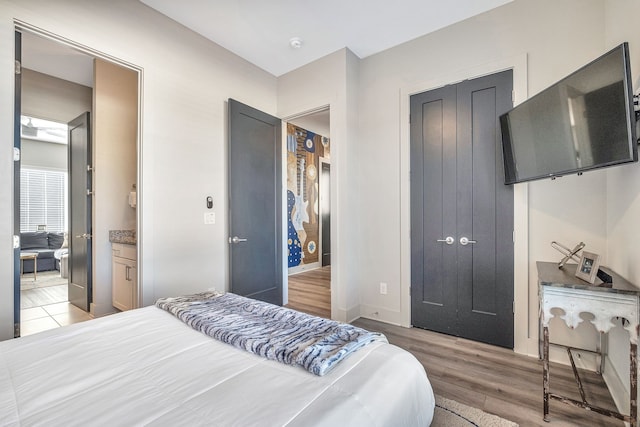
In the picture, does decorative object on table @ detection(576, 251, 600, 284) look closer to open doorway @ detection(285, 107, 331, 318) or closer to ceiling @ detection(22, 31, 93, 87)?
open doorway @ detection(285, 107, 331, 318)

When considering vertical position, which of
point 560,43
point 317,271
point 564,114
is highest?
point 560,43

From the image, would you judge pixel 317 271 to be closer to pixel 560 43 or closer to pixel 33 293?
pixel 33 293

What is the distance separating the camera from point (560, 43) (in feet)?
7.34

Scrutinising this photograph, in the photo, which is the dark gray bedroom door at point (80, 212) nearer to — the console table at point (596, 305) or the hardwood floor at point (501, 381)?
the hardwood floor at point (501, 381)

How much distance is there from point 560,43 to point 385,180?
1739mm

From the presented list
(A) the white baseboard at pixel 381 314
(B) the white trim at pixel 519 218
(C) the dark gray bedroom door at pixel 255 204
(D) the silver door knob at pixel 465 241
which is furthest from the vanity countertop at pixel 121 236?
(B) the white trim at pixel 519 218

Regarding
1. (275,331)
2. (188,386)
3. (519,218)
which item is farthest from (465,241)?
(188,386)

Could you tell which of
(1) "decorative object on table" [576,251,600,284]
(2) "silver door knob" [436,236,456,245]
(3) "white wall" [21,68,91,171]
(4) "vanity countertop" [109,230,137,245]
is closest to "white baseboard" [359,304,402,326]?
(2) "silver door knob" [436,236,456,245]

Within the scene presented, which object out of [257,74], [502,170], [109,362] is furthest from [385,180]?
[109,362]

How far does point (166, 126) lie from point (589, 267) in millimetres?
3250

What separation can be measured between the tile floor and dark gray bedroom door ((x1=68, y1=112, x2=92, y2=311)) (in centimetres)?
10

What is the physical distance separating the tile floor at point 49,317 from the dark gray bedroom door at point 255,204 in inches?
70.8

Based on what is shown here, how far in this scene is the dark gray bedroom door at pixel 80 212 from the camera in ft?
10.9

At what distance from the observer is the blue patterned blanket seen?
1.09 m
